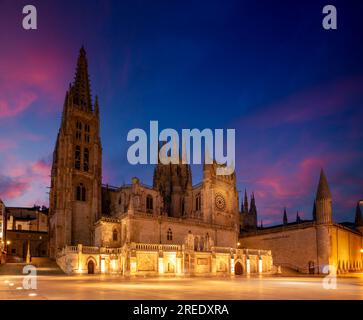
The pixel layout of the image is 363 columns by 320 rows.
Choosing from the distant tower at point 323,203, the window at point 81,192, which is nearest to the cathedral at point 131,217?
the window at point 81,192

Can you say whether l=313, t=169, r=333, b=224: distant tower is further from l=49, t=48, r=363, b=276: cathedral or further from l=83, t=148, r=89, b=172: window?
l=83, t=148, r=89, b=172: window

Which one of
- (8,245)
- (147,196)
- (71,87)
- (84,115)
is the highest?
(71,87)

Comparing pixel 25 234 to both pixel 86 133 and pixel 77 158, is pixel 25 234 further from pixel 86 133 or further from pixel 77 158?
pixel 86 133

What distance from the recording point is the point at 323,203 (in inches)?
2117

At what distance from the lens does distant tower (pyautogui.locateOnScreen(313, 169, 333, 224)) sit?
174 ft

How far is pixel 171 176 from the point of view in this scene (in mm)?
80125

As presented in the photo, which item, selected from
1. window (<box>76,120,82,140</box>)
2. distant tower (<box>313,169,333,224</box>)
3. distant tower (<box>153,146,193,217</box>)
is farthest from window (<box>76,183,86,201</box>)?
distant tower (<box>313,169,333,224</box>)

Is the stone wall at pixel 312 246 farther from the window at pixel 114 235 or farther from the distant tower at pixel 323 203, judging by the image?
the window at pixel 114 235

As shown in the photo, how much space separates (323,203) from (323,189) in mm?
2100
